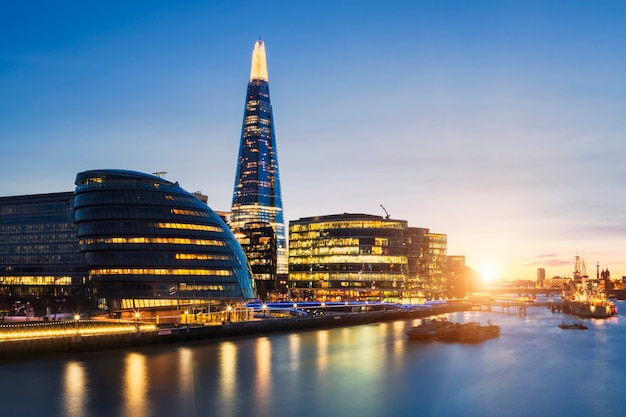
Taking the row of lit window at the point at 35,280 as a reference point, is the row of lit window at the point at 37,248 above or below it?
above

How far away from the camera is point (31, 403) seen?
49906 mm

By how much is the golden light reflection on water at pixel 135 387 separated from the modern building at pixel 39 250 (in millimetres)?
69341

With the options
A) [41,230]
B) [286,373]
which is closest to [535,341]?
[286,373]

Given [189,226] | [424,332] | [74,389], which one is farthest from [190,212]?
[74,389]

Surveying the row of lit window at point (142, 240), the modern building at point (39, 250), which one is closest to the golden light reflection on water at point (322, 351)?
the row of lit window at point (142, 240)

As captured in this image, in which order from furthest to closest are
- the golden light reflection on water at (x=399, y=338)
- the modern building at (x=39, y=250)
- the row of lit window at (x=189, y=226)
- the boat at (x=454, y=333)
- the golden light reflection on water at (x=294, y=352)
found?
the modern building at (x=39, y=250) → the row of lit window at (x=189, y=226) → the boat at (x=454, y=333) → the golden light reflection on water at (x=399, y=338) → the golden light reflection on water at (x=294, y=352)

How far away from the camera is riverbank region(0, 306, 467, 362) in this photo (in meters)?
69.5

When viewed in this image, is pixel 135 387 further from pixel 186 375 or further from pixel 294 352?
pixel 294 352

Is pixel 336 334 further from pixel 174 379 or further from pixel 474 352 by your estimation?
pixel 174 379

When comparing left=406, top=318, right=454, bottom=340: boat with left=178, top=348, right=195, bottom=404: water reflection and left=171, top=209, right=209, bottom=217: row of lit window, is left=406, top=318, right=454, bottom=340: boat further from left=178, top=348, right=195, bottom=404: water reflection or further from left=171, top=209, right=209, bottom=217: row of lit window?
left=178, top=348, right=195, bottom=404: water reflection

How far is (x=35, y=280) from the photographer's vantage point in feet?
465

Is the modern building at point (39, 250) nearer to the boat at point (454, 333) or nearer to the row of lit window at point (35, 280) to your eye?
the row of lit window at point (35, 280)

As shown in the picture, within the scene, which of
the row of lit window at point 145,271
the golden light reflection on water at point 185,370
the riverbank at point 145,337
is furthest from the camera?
the row of lit window at point 145,271

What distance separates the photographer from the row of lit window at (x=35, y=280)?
456 feet
